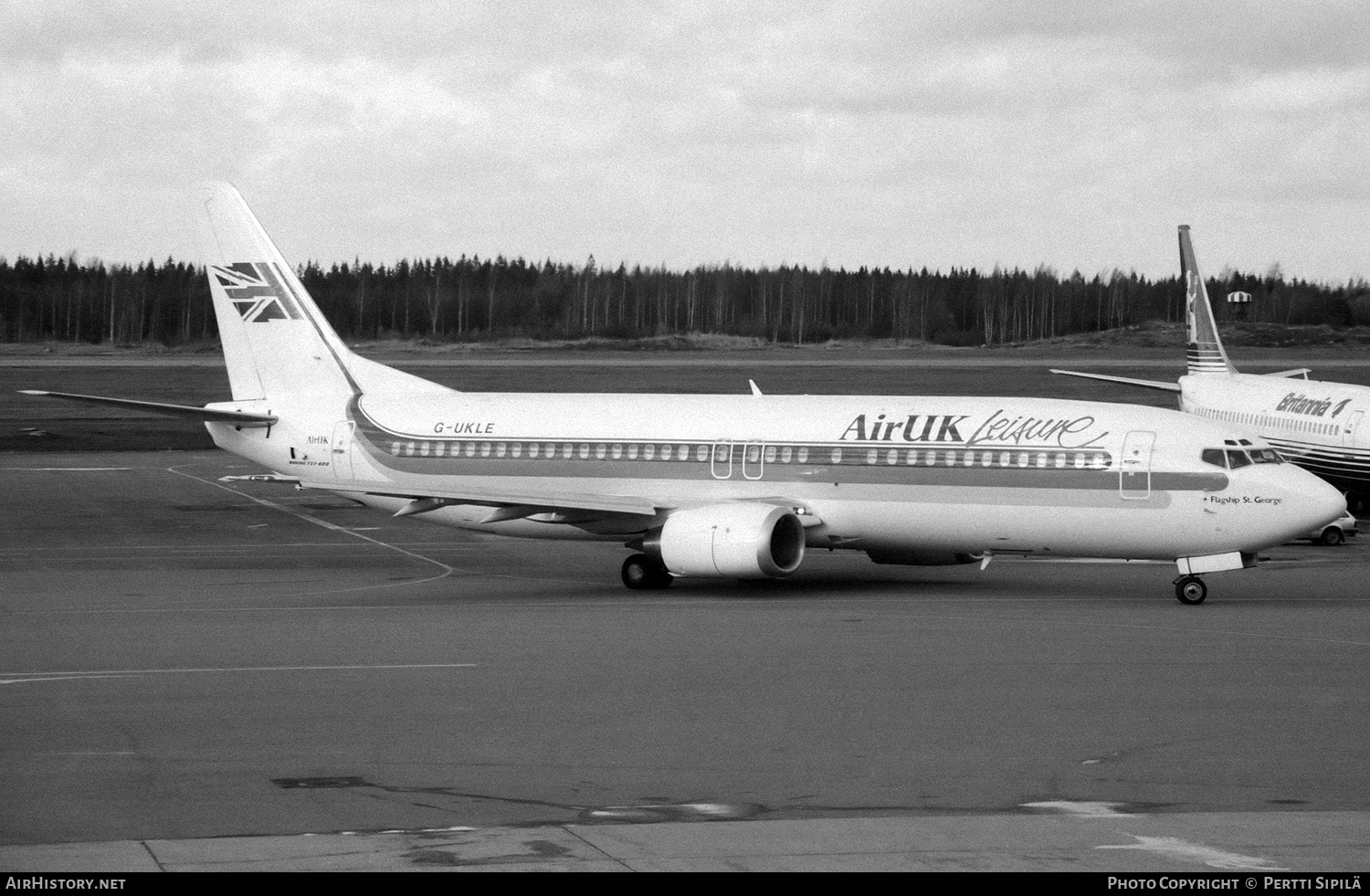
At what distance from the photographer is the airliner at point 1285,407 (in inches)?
1813

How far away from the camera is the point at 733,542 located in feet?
98.5

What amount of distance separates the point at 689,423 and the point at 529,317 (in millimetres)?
130739

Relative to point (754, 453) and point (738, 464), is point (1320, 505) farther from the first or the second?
point (738, 464)

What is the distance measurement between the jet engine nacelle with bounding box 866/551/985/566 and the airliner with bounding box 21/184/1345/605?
0.16 feet

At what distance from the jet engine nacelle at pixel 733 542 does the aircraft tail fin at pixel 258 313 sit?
34.7 feet

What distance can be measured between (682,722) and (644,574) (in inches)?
561

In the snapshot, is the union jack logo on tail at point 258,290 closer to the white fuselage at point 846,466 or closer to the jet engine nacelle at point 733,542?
the white fuselage at point 846,466

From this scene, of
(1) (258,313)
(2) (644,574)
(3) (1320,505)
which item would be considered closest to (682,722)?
(2) (644,574)

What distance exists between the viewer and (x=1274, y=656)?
22578mm

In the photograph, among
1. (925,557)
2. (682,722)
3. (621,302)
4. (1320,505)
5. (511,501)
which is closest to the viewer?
(682,722)

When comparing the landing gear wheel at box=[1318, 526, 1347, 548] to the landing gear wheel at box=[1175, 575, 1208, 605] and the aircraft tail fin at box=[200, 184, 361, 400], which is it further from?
the aircraft tail fin at box=[200, 184, 361, 400]

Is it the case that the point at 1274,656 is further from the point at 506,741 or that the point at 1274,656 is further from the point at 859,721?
the point at 506,741
